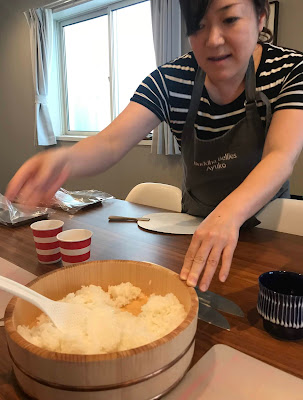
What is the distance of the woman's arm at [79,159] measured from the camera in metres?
0.78

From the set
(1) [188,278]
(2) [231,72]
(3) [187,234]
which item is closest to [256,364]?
(1) [188,278]

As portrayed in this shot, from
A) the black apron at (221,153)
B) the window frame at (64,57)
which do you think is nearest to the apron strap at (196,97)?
the black apron at (221,153)

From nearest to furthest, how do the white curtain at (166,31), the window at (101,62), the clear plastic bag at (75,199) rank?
the clear plastic bag at (75,199) < the white curtain at (166,31) < the window at (101,62)

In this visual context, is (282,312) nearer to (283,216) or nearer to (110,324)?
(110,324)

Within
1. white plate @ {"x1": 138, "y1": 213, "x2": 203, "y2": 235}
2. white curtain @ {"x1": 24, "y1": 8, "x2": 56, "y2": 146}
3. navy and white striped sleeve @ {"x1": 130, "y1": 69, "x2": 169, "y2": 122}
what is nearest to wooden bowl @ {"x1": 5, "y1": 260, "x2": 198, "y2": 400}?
white plate @ {"x1": 138, "y1": 213, "x2": 203, "y2": 235}

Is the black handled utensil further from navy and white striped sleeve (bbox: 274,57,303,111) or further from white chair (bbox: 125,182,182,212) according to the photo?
white chair (bbox: 125,182,182,212)

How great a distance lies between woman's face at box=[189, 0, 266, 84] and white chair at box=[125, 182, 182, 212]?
719 millimetres

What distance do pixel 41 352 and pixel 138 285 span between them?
0.93 feet

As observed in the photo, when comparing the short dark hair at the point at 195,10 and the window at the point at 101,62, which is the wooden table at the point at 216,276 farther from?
the window at the point at 101,62

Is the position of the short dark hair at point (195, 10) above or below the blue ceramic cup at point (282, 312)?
above

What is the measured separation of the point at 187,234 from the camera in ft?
3.64

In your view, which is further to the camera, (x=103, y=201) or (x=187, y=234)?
(x=103, y=201)

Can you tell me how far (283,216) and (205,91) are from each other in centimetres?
55

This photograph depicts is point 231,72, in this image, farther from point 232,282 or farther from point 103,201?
point 103,201
